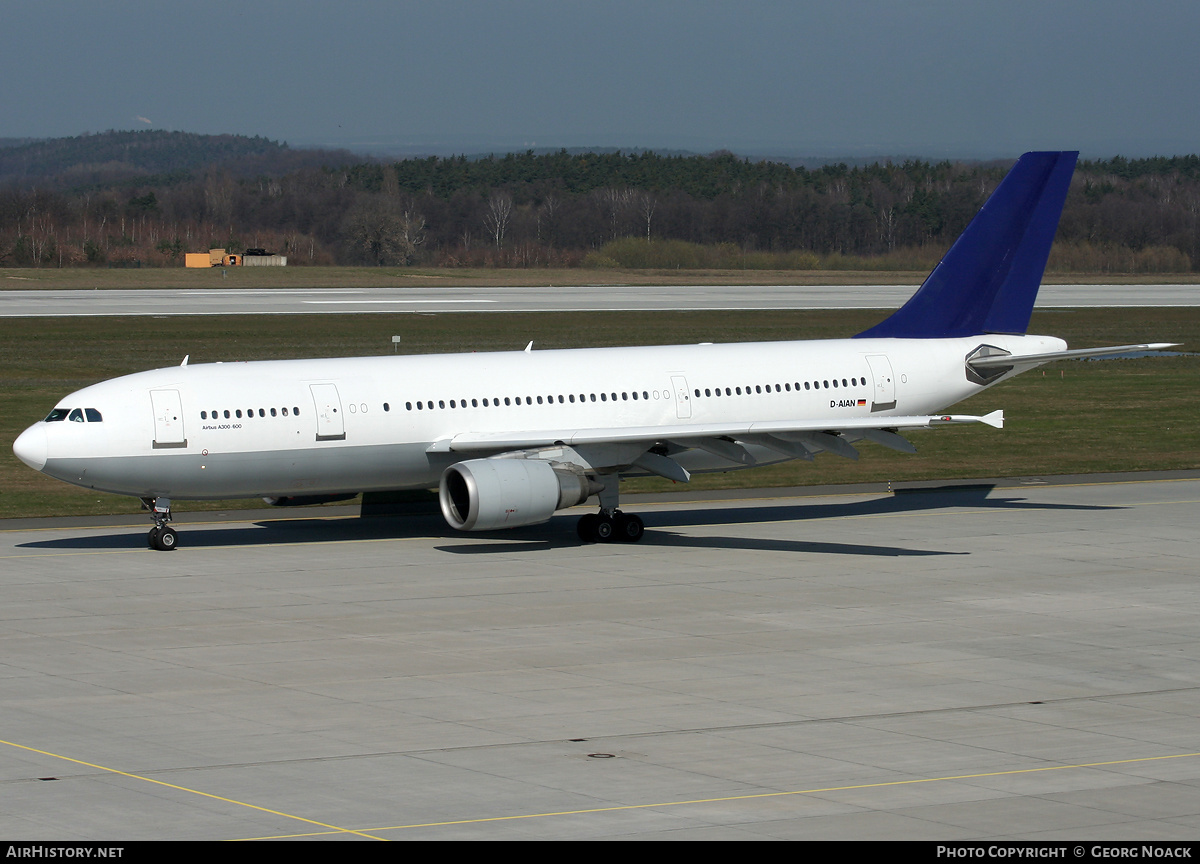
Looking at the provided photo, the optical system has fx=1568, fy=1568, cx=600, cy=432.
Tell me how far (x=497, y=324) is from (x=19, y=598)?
6252cm

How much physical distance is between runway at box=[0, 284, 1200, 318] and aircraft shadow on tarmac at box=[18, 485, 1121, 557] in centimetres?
6067

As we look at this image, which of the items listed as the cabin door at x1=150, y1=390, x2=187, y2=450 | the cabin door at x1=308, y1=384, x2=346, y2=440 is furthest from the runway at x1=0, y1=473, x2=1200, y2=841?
the cabin door at x1=308, y1=384, x2=346, y2=440

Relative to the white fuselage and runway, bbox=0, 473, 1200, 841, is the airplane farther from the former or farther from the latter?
runway, bbox=0, 473, 1200, 841

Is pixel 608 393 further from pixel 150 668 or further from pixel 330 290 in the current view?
pixel 330 290

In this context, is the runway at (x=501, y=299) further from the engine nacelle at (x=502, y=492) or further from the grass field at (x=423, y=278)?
the engine nacelle at (x=502, y=492)

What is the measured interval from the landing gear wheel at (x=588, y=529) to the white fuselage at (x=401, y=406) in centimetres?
208

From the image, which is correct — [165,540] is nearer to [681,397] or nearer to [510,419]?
[510,419]

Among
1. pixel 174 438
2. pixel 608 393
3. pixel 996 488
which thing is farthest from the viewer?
pixel 996 488

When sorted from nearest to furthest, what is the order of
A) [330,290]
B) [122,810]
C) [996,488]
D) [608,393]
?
[122,810], [608,393], [996,488], [330,290]

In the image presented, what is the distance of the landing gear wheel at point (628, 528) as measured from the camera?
3428 cm

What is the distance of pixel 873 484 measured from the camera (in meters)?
42.8

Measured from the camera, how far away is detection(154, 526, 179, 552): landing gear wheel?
1271 inches

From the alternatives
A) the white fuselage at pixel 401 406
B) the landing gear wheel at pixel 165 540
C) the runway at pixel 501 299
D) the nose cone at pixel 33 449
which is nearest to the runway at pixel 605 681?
the landing gear wheel at pixel 165 540
